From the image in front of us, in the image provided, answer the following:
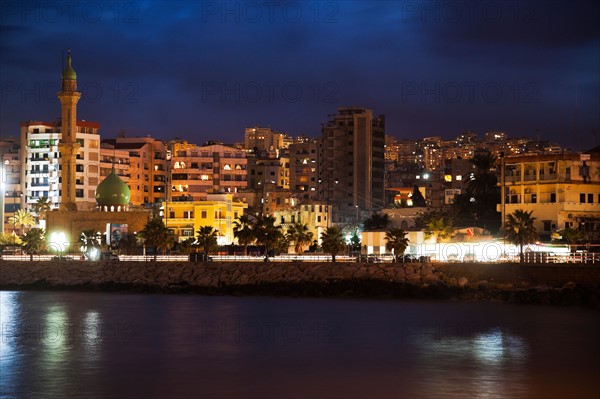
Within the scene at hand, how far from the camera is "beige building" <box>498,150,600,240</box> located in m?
89.6

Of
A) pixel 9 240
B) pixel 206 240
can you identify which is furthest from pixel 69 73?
pixel 206 240

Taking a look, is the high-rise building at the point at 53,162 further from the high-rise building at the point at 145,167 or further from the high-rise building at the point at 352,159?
the high-rise building at the point at 352,159

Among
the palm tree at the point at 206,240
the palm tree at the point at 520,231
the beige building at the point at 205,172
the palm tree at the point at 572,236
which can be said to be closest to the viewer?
the palm tree at the point at 520,231

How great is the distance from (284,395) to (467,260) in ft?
130

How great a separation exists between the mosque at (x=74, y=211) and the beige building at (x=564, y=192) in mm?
41791

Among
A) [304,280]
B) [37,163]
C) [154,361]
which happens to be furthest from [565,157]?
[37,163]

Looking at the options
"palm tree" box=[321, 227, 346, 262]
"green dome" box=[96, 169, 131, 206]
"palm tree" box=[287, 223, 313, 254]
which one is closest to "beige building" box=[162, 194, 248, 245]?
"green dome" box=[96, 169, 131, 206]

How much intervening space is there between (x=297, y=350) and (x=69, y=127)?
73084 mm

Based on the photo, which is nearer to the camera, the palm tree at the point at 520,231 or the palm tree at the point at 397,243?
the palm tree at the point at 520,231

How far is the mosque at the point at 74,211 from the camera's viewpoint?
105 m

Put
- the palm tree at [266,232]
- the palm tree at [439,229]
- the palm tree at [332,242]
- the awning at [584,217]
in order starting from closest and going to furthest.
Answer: the palm tree at [332,242], the palm tree at [439,229], the palm tree at [266,232], the awning at [584,217]

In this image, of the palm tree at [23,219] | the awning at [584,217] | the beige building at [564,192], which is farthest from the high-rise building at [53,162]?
the awning at [584,217]

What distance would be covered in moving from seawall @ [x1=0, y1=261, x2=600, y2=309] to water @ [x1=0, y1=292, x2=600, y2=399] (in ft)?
8.87

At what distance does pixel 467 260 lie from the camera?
248ft
